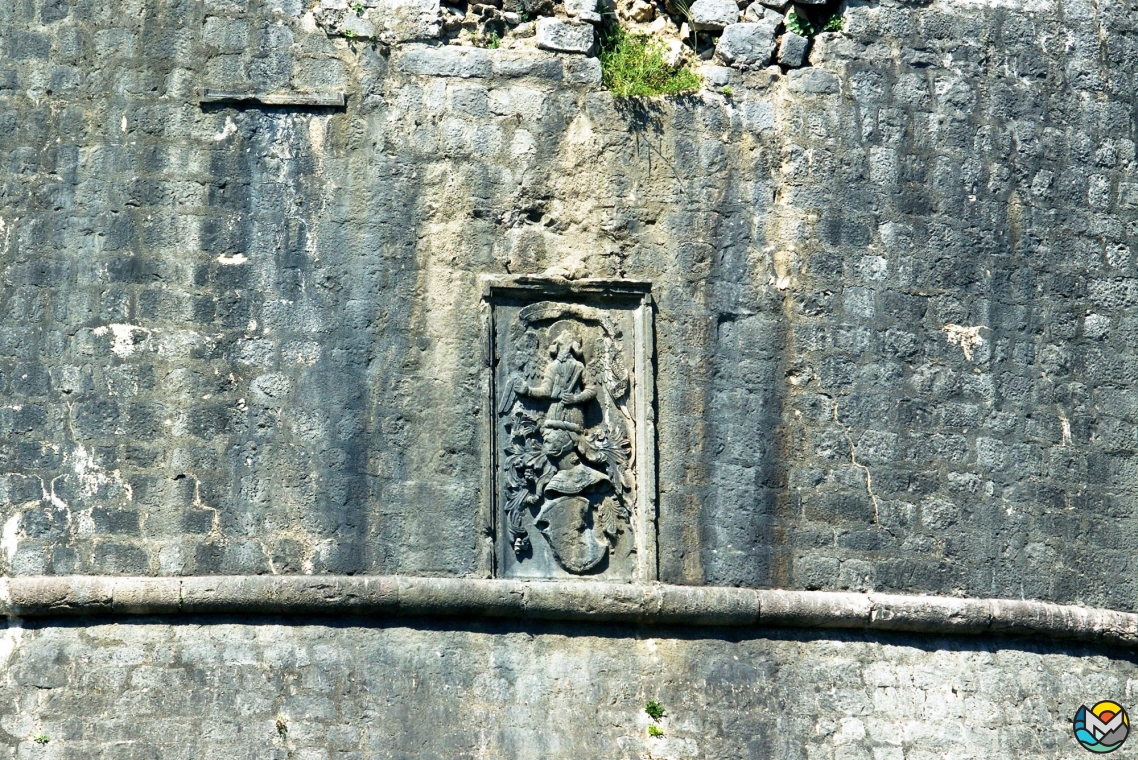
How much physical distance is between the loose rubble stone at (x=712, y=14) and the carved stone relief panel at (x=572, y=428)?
138 centimetres

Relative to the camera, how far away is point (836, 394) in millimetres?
10539

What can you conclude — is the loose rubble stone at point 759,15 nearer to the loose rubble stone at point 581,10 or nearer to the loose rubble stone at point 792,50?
the loose rubble stone at point 792,50

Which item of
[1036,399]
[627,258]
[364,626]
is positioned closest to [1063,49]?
[1036,399]

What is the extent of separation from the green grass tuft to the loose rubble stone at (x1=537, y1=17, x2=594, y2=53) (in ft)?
0.41

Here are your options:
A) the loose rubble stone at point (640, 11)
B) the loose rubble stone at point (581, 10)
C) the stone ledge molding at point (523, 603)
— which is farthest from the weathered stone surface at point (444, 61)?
the stone ledge molding at point (523, 603)

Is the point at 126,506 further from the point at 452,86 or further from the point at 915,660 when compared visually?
the point at 915,660

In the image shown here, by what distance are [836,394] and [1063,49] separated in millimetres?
2170

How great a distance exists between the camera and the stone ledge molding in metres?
9.79

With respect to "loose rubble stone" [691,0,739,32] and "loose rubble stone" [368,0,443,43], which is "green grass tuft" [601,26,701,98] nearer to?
"loose rubble stone" [691,0,739,32]

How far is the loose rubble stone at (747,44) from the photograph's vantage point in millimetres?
10805

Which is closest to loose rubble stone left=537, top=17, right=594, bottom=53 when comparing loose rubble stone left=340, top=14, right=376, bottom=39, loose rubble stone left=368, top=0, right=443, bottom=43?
loose rubble stone left=368, top=0, right=443, bottom=43

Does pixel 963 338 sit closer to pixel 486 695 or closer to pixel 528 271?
pixel 528 271

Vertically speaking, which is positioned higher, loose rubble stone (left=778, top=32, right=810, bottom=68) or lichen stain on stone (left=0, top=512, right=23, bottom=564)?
loose rubble stone (left=778, top=32, right=810, bottom=68)

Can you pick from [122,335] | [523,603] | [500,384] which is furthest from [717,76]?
[122,335]
